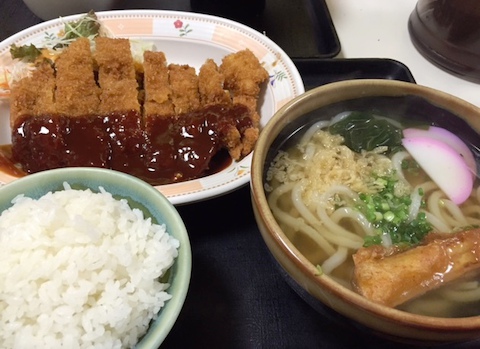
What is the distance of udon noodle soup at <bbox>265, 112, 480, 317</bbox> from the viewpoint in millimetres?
1188

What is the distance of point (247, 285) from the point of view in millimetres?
1423

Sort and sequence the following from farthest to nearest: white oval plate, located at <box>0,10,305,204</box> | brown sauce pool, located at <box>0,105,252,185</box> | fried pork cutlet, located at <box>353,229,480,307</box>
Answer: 1. white oval plate, located at <box>0,10,305,204</box>
2. brown sauce pool, located at <box>0,105,252,185</box>
3. fried pork cutlet, located at <box>353,229,480,307</box>

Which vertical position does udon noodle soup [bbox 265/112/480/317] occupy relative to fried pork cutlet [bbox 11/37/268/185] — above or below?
above

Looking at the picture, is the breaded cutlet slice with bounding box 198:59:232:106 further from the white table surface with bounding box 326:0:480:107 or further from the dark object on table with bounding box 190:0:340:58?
the white table surface with bounding box 326:0:480:107

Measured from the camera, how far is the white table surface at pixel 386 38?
7.36 feet

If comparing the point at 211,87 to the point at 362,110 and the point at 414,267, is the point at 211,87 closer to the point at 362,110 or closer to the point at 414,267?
the point at 362,110

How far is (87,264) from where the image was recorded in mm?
1092

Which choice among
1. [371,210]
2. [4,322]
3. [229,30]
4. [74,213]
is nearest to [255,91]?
[229,30]

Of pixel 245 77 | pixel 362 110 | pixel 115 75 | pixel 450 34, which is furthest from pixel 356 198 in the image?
pixel 450 34

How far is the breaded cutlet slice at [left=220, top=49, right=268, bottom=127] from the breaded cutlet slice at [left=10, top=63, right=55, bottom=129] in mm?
733

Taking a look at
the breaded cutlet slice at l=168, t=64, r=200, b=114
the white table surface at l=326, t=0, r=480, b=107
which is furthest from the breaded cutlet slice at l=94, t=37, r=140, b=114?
the white table surface at l=326, t=0, r=480, b=107

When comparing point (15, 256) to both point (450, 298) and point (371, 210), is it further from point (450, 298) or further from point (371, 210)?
point (450, 298)

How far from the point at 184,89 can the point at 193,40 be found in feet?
1.23

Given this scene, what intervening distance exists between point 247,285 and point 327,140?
515 millimetres
